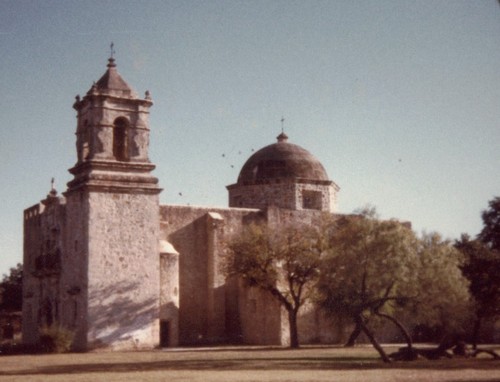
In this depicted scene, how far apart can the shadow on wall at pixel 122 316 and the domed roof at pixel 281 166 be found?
13.0 meters

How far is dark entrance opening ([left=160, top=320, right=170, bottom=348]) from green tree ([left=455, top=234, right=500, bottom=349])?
1303 centimetres

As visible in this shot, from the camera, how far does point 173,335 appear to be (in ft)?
109

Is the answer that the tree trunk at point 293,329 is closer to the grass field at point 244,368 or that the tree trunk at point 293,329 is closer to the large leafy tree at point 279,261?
the large leafy tree at point 279,261

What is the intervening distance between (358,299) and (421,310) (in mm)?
2677

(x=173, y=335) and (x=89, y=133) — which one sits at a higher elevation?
(x=89, y=133)

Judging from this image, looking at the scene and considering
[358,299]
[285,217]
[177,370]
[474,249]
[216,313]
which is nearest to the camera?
[177,370]

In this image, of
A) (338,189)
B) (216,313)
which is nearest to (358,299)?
(216,313)

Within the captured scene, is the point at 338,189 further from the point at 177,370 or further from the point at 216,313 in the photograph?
the point at 177,370

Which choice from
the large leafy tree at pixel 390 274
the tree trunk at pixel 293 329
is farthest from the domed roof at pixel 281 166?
the large leafy tree at pixel 390 274

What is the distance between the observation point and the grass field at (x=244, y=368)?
17422 millimetres

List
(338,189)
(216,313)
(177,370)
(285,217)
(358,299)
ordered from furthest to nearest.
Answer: (338,189) → (285,217) → (216,313) → (358,299) → (177,370)

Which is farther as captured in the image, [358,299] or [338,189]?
[338,189]

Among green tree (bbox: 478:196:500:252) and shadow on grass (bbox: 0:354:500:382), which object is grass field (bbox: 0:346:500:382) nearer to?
shadow on grass (bbox: 0:354:500:382)

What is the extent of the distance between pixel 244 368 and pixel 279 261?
1245 cm
